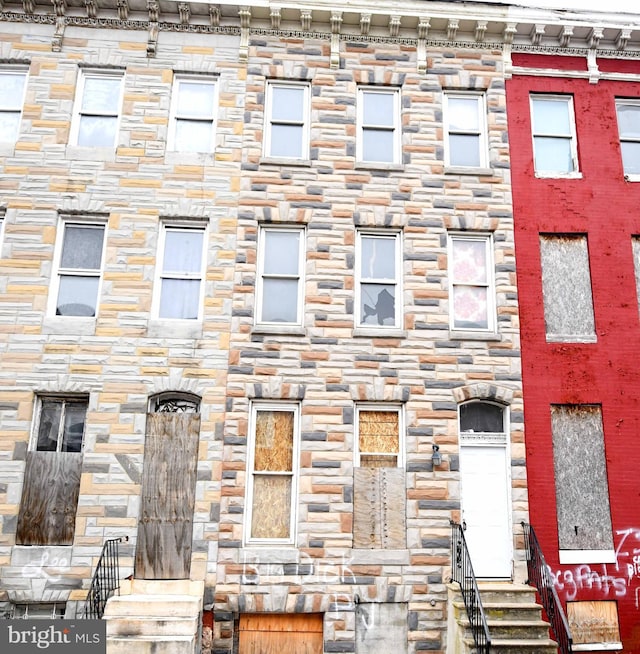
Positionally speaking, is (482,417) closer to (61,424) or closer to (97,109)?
(61,424)

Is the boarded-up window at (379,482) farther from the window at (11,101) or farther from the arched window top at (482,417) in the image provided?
the window at (11,101)

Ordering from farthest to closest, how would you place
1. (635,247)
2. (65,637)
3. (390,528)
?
1. (635,247)
2. (390,528)
3. (65,637)

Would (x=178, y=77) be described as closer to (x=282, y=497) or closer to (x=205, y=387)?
(x=205, y=387)

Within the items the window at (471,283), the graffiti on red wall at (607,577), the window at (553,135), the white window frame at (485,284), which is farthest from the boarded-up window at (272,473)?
the window at (553,135)

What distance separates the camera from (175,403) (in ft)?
34.9

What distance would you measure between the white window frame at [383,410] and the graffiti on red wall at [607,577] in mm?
2912

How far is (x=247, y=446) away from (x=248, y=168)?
16.2 ft

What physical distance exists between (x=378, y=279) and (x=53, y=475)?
20.5ft

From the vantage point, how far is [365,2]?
12.1 meters

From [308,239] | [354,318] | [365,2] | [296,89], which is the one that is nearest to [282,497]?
[354,318]

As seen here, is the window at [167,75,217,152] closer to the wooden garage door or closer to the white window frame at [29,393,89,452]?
the white window frame at [29,393,89,452]

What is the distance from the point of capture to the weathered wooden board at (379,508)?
1018 cm

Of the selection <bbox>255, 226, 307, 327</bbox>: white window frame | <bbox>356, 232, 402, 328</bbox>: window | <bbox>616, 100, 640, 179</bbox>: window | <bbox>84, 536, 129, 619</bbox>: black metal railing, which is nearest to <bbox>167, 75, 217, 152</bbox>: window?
<bbox>255, 226, 307, 327</bbox>: white window frame

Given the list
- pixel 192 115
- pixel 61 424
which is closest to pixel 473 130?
pixel 192 115
